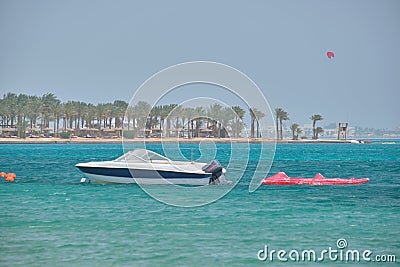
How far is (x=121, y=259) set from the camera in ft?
65.4

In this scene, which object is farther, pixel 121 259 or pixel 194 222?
pixel 194 222

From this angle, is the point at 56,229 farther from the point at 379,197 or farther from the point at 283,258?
the point at 379,197

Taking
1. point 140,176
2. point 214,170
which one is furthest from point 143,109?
point 214,170

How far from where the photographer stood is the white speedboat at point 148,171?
38.4 metres

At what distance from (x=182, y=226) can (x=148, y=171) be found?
13070mm

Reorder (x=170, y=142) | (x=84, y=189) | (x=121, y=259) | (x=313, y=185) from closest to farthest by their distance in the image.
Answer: (x=121, y=259), (x=84, y=189), (x=313, y=185), (x=170, y=142)

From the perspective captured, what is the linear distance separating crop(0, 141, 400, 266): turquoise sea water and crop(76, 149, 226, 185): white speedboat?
1.05 metres

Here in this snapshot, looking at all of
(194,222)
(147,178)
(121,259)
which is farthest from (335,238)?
(147,178)

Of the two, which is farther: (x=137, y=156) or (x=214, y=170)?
(x=214, y=170)

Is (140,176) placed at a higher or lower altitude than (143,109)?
lower

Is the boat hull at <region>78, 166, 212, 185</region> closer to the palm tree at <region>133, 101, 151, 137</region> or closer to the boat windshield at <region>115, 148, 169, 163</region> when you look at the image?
the boat windshield at <region>115, 148, 169, 163</region>

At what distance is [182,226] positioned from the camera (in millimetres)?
25906

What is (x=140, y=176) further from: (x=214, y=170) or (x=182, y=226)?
(x=182, y=226)

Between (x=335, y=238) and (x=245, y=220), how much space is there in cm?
505
